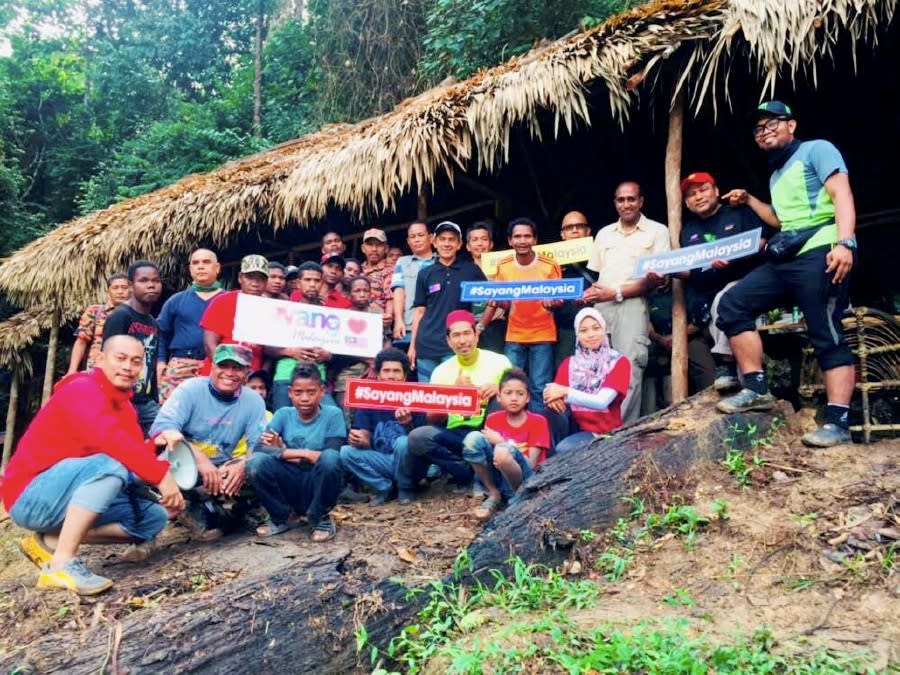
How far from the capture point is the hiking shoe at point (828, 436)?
370 centimetres

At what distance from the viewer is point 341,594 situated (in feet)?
10.8

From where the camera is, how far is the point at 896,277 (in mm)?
6512

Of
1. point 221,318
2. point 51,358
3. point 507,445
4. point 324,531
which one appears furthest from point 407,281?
point 51,358

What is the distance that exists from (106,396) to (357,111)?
1158 centimetres

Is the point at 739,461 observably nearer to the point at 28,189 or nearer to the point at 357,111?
the point at 357,111

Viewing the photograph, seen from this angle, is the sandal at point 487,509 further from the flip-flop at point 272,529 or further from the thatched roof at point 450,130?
the thatched roof at point 450,130

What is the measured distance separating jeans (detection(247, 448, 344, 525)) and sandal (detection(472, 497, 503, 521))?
0.83 meters

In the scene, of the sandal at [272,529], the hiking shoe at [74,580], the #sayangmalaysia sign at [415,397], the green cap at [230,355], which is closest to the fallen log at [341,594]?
the hiking shoe at [74,580]

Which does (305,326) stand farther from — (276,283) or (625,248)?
(625,248)

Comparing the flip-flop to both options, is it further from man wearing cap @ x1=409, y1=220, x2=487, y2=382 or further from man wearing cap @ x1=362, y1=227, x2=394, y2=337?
man wearing cap @ x1=362, y1=227, x2=394, y2=337

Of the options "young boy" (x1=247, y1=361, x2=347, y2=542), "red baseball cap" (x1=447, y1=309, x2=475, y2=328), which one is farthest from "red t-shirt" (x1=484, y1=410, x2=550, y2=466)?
"young boy" (x1=247, y1=361, x2=347, y2=542)

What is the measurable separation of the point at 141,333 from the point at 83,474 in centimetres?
177

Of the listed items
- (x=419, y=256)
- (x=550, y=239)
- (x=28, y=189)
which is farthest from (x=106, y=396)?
(x=28, y=189)

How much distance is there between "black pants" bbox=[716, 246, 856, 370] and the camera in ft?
12.1
